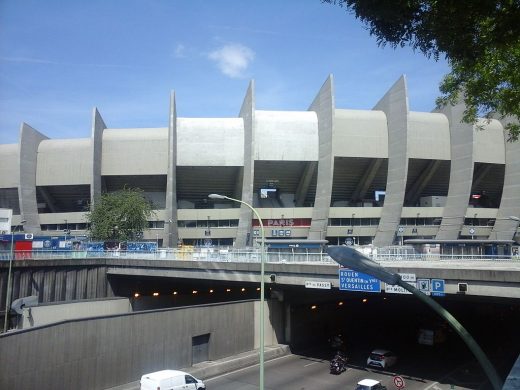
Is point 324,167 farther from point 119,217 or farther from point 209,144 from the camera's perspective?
point 119,217

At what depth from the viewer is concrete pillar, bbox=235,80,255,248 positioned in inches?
2441

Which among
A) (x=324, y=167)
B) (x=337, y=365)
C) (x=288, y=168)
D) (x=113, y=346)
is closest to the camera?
(x=113, y=346)

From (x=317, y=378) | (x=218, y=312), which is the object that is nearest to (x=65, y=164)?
(x=218, y=312)

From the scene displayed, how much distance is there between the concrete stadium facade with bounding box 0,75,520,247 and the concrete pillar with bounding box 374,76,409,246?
0.16 m

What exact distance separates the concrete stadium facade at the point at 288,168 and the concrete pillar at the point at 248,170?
153 millimetres

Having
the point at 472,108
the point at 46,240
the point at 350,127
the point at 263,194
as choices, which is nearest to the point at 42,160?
the point at 46,240

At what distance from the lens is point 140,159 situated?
66625mm

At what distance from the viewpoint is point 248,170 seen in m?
62.3

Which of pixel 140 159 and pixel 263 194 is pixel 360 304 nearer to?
pixel 263 194

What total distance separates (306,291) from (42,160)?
2056 inches

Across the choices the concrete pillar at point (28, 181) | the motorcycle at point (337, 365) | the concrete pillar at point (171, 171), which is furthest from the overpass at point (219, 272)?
the concrete pillar at point (28, 181)

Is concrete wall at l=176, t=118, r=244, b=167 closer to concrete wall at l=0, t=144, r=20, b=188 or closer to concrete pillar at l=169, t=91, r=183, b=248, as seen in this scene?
concrete pillar at l=169, t=91, r=183, b=248

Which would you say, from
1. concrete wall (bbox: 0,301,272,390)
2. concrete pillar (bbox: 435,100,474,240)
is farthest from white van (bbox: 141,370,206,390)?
concrete pillar (bbox: 435,100,474,240)

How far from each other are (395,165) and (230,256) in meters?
38.6
